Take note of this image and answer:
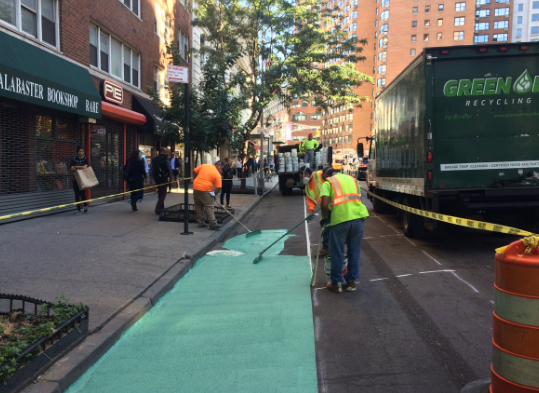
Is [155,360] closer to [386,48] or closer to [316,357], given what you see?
[316,357]

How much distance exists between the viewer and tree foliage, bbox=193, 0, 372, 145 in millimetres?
20953

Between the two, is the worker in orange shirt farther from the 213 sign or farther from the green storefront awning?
the 213 sign

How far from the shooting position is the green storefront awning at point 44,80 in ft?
30.9

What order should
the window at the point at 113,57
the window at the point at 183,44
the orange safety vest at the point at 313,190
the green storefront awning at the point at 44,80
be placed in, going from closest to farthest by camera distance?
the orange safety vest at the point at 313,190, the green storefront awning at the point at 44,80, the window at the point at 113,57, the window at the point at 183,44

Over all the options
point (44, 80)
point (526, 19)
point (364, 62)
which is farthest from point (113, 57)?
point (526, 19)

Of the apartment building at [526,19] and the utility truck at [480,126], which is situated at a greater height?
the apartment building at [526,19]

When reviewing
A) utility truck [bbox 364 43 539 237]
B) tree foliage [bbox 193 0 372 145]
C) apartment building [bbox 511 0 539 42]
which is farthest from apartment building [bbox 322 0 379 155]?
utility truck [bbox 364 43 539 237]

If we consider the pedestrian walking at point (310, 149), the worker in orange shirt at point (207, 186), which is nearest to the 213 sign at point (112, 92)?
the worker in orange shirt at point (207, 186)

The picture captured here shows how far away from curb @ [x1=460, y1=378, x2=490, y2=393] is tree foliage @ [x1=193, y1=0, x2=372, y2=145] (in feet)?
58.4

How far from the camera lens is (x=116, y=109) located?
14.8 metres

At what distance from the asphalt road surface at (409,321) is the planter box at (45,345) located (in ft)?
7.00

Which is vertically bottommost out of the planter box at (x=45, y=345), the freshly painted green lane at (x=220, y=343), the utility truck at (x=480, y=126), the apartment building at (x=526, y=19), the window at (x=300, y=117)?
the freshly painted green lane at (x=220, y=343)

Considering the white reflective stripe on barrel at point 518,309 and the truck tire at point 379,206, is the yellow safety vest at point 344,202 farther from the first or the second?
the truck tire at point 379,206

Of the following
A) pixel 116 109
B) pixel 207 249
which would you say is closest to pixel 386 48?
pixel 116 109
